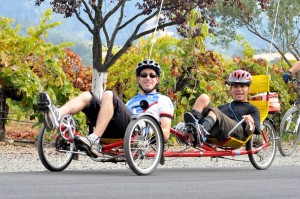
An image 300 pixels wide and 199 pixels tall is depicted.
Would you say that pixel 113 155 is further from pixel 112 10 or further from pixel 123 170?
pixel 112 10

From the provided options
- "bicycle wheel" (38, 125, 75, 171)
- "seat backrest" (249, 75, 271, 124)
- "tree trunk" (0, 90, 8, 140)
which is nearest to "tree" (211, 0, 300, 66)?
"tree trunk" (0, 90, 8, 140)

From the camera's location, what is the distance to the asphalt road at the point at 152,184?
652 cm

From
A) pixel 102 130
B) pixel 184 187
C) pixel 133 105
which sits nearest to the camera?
pixel 184 187

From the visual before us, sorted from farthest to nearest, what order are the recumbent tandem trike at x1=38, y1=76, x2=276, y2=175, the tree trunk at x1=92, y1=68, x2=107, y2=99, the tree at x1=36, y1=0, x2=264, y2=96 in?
the tree trunk at x1=92, y1=68, x2=107, y2=99 → the tree at x1=36, y1=0, x2=264, y2=96 → the recumbent tandem trike at x1=38, y1=76, x2=276, y2=175

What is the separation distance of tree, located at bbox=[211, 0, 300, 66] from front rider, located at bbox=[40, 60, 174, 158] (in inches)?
929

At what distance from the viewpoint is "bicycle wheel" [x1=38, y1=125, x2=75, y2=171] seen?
8.64 meters

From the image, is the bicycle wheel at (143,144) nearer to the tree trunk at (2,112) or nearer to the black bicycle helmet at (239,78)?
the black bicycle helmet at (239,78)

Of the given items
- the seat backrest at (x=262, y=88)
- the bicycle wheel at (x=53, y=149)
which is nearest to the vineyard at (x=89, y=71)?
the seat backrest at (x=262, y=88)

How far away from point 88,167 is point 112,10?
18.5 ft

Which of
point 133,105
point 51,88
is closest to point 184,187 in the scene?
point 133,105

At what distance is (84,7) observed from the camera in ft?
49.6

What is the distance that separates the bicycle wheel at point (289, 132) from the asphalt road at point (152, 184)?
3798 mm

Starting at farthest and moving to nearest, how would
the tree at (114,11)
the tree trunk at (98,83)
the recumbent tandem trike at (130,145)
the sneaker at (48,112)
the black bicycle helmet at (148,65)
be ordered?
the tree trunk at (98,83) < the tree at (114,11) < the black bicycle helmet at (148,65) < the recumbent tandem trike at (130,145) < the sneaker at (48,112)

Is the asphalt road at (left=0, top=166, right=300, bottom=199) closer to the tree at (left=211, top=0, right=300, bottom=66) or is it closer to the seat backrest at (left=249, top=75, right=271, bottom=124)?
the seat backrest at (left=249, top=75, right=271, bottom=124)
